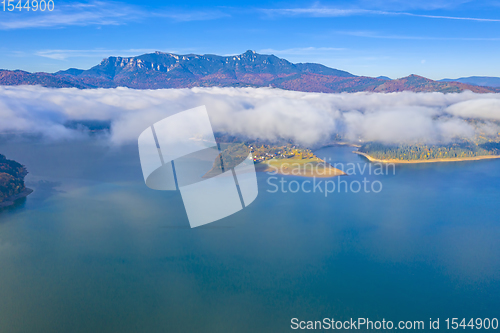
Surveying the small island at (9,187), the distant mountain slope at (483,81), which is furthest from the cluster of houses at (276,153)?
the distant mountain slope at (483,81)

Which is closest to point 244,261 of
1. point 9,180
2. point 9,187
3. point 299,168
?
point 299,168

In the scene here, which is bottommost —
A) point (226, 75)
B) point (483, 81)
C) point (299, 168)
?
point (299, 168)

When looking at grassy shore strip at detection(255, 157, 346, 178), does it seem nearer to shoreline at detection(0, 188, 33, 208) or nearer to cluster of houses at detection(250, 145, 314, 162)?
cluster of houses at detection(250, 145, 314, 162)

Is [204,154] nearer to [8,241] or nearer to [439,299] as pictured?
[8,241]

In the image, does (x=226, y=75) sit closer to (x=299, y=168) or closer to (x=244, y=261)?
(x=299, y=168)

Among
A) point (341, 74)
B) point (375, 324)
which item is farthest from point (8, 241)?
point (341, 74)

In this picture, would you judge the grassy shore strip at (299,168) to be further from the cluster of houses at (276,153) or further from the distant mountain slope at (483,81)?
the distant mountain slope at (483,81)
